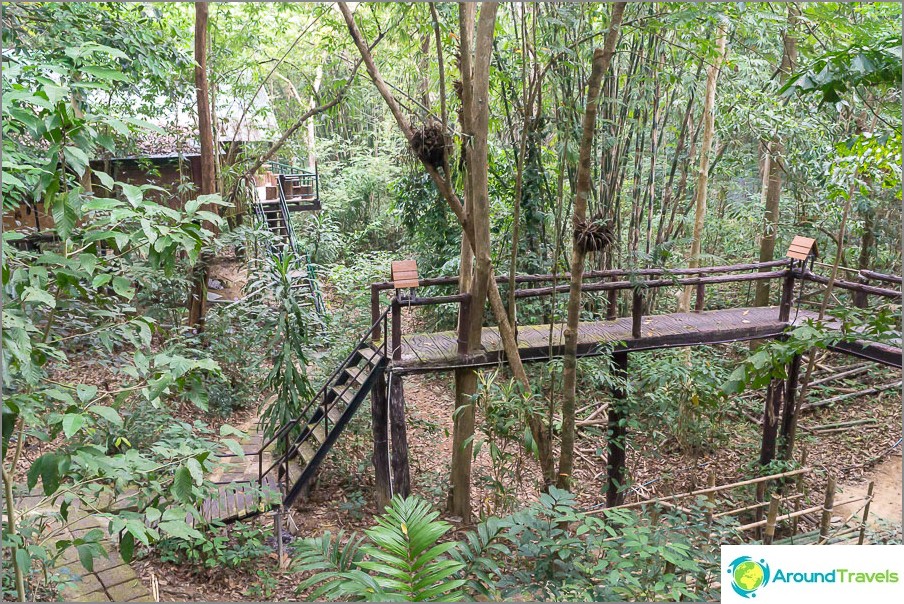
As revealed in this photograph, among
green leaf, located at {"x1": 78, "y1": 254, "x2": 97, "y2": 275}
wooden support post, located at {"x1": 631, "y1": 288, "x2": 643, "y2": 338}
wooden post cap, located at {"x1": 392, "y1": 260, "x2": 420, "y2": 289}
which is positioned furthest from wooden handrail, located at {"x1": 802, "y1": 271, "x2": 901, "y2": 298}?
green leaf, located at {"x1": 78, "y1": 254, "x2": 97, "y2": 275}

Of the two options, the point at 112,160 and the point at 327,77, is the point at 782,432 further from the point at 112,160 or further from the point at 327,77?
the point at 112,160

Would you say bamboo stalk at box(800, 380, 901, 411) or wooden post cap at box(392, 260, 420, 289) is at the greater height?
wooden post cap at box(392, 260, 420, 289)

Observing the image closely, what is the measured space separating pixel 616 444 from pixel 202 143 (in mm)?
5759

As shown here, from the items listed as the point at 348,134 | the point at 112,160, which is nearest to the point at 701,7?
the point at 112,160

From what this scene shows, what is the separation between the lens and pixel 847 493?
21.2 feet

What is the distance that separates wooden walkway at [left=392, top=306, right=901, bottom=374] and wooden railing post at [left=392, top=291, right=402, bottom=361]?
0.06 meters

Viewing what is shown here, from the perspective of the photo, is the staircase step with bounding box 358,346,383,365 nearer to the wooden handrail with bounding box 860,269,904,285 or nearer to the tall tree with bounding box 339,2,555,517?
the tall tree with bounding box 339,2,555,517

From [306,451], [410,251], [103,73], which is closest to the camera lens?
[103,73]

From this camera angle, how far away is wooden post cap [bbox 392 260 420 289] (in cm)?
470

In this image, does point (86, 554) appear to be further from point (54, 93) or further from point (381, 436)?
point (381, 436)

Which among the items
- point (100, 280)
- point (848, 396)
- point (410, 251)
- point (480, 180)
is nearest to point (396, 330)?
point (480, 180)

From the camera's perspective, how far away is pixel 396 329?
474 cm

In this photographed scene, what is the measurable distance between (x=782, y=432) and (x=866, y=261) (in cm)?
408

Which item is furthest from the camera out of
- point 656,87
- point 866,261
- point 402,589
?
point 866,261
